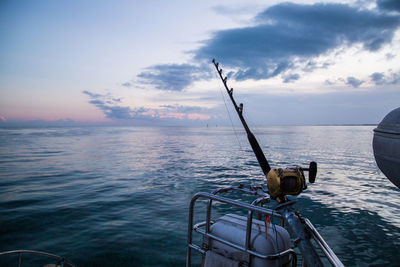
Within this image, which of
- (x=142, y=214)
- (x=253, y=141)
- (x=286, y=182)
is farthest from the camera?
(x=142, y=214)

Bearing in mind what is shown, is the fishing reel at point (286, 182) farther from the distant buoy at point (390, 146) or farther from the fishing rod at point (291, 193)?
the distant buoy at point (390, 146)

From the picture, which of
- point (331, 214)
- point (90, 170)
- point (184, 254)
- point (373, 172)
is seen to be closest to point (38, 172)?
point (90, 170)

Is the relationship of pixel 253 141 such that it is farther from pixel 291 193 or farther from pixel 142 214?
pixel 142 214

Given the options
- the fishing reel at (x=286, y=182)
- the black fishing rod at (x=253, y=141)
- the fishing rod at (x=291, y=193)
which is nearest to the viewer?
the fishing rod at (x=291, y=193)

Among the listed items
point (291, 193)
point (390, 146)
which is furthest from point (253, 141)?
point (390, 146)

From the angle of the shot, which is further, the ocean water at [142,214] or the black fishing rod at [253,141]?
the ocean water at [142,214]

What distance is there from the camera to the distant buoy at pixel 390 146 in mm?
4707

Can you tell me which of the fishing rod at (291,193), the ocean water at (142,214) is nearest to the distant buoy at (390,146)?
the ocean water at (142,214)

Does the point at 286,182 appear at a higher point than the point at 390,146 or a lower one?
lower

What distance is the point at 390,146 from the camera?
15.9ft

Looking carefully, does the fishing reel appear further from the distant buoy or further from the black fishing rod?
the distant buoy

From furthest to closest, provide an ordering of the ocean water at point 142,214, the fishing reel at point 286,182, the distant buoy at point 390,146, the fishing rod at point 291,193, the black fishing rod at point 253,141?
the ocean water at point 142,214
the distant buoy at point 390,146
the black fishing rod at point 253,141
the fishing reel at point 286,182
the fishing rod at point 291,193

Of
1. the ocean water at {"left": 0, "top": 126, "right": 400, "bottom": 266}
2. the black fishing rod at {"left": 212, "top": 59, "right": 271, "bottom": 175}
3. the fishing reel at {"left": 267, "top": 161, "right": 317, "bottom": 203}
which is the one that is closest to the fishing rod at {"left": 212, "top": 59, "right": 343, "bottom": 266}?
the fishing reel at {"left": 267, "top": 161, "right": 317, "bottom": 203}

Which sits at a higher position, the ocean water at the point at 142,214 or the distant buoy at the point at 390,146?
the distant buoy at the point at 390,146
